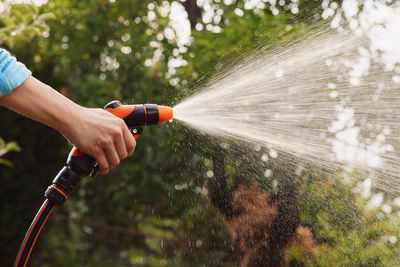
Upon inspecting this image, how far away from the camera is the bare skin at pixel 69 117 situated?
4.12ft

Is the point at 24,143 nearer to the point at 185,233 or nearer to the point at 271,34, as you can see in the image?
the point at 185,233

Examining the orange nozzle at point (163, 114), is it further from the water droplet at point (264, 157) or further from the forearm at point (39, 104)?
the water droplet at point (264, 157)

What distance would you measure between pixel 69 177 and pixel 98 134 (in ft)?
0.80

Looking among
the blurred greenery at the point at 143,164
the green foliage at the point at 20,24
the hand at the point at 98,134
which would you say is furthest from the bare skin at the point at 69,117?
the green foliage at the point at 20,24

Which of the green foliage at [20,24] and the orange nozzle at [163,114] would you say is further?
the green foliage at [20,24]

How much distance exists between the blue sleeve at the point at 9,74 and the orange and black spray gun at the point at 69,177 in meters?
0.26

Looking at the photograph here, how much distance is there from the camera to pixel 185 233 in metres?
3.97

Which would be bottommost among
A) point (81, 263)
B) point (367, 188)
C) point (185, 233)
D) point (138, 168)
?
point (81, 263)

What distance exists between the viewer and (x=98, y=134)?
4.17 ft

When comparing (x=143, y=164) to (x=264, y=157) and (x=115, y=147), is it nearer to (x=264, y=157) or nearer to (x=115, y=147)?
(x=264, y=157)

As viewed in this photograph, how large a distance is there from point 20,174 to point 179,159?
5.89 feet

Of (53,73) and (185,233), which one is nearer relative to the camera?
(185,233)

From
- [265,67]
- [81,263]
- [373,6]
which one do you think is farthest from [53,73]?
[373,6]

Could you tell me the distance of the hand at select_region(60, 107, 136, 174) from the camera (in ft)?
4.14
